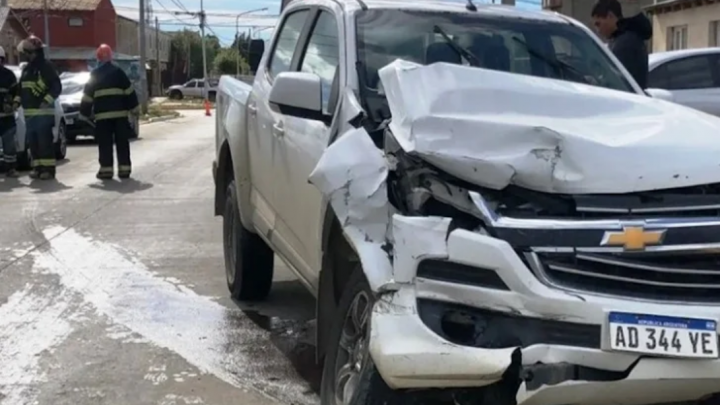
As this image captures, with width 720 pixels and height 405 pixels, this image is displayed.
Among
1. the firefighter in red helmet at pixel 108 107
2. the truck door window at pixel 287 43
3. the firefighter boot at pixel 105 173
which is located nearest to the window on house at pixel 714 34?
the firefighter in red helmet at pixel 108 107

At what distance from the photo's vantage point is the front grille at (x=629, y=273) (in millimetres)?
3592

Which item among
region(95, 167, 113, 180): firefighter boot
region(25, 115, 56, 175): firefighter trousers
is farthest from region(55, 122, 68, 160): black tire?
region(95, 167, 113, 180): firefighter boot

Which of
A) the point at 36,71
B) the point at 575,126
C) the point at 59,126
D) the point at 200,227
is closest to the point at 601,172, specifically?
the point at 575,126

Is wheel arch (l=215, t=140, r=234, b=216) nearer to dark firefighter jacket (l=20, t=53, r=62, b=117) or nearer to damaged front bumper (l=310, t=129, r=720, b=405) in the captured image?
damaged front bumper (l=310, t=129, r=720, b=405)

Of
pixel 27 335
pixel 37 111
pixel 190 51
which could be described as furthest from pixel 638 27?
pixel 190 51

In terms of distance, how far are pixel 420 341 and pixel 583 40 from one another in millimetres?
2814

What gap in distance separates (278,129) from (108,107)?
996cm

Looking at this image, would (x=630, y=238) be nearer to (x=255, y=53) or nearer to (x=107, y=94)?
(x=255, y=53)

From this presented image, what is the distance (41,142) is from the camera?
49.9 feet

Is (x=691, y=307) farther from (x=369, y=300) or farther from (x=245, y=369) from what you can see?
(x=245, y=369)

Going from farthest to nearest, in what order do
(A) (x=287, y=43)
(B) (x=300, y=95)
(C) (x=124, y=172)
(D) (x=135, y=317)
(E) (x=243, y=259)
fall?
(C) (x=124, y=172) → (E) (x=243, y=259) → (D) (x=135, y=317) → (A) (x=287, y=43) → (B) (x=300, y=95)

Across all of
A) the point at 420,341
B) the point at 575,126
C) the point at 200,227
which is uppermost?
the point at 575,126

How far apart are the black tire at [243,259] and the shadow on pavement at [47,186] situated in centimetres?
691

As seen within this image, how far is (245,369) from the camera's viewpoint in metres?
6.07
